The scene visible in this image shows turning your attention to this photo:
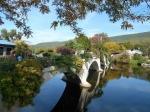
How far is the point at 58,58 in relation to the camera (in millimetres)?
41344

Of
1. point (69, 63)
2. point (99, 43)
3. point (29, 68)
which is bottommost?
point (69, 63)

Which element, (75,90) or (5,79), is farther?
(75,90)

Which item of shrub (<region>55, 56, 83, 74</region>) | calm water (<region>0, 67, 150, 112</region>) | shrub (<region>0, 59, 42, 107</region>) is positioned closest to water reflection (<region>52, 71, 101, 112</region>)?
calm water (<region>0, 67, 150, 112</region>)

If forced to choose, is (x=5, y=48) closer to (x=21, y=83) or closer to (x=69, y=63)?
(x=69, y=63)

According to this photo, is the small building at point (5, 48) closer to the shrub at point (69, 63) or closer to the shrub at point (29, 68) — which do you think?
the shrub at point (69, 63)

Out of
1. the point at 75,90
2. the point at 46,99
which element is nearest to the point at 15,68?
the point at 46,99

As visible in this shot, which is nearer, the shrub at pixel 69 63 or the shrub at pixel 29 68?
the shrub at pixel 29 68

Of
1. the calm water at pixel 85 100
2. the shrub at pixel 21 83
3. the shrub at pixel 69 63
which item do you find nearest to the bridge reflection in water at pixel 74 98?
the calm water at pixel 85 100

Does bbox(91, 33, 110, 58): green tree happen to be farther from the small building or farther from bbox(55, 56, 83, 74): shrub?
bbox(55, 56, 83, 74): shrub

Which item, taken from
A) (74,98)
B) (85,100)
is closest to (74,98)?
(74,98)

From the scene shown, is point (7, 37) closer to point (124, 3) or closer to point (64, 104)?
point (64, 104)

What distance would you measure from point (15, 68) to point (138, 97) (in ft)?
79.4

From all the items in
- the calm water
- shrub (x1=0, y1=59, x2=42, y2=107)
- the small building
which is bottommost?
the calm water

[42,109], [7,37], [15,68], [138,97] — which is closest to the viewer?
[15,68]
